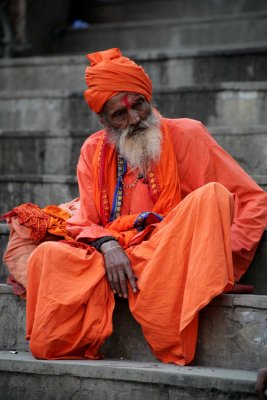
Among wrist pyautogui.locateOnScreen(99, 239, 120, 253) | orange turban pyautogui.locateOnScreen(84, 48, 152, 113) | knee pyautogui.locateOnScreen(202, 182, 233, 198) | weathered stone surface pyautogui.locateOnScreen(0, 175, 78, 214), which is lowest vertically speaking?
weathered stone surface pyautogui.locateOnScreen(0, 175, 78, 214)

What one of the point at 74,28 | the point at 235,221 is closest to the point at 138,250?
the point at 235,221

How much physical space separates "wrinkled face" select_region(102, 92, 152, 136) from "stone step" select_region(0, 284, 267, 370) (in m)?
1.02

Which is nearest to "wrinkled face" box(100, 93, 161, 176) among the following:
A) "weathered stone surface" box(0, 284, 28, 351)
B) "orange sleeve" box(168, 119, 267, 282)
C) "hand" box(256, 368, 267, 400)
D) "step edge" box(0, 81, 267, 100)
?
"orange sleeve" box(168, 119, 267, 282)

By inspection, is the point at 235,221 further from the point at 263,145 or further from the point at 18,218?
the point at 263,145

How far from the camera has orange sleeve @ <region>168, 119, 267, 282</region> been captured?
5.41 m

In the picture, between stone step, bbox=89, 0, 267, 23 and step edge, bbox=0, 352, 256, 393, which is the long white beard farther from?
stone step, bbox=89, 0, 267, 23

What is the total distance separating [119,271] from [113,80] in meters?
1.15

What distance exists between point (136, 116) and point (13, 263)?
3.45ft

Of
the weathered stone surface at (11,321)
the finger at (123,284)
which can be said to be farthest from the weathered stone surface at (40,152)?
the finger at (123,284)

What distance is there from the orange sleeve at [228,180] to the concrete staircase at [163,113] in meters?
0.23

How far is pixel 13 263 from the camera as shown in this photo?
5578 mm

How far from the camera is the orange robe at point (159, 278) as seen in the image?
4801mm

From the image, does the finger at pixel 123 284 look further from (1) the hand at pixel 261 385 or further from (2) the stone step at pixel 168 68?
(2) the stone step at pixel 168 68

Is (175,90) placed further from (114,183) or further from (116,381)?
(116,381)
